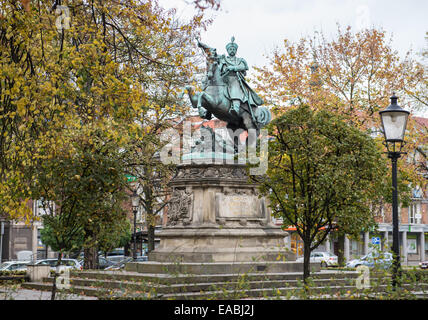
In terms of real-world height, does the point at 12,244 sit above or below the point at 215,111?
below

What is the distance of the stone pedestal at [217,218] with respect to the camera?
14883 millimetres

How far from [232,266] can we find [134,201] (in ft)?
45.0

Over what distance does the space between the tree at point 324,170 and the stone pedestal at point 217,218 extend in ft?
12.9

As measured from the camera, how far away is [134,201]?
2672 cm

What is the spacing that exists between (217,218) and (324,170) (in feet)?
17.7

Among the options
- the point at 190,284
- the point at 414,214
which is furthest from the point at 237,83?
the point at 414,214

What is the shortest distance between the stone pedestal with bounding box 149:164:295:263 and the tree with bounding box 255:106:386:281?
3920 mm

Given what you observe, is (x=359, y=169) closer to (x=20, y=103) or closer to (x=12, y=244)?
(x=20, y=103)

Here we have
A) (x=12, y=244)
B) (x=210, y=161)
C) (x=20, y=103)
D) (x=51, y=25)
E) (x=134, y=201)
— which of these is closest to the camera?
(x=20, y=103)

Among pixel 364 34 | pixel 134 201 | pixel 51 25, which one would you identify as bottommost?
pixel 134 201

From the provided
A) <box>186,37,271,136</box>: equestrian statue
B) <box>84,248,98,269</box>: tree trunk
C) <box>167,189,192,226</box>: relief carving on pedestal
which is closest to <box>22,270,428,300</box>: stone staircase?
<box>167,189,192,226</box>: relief carving on pedestal

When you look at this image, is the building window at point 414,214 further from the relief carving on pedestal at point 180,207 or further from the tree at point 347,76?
the relief carving on pedestal at point 180,207

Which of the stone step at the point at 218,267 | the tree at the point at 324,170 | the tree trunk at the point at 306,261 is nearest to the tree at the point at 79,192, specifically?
the stone step at the point at 218,267
